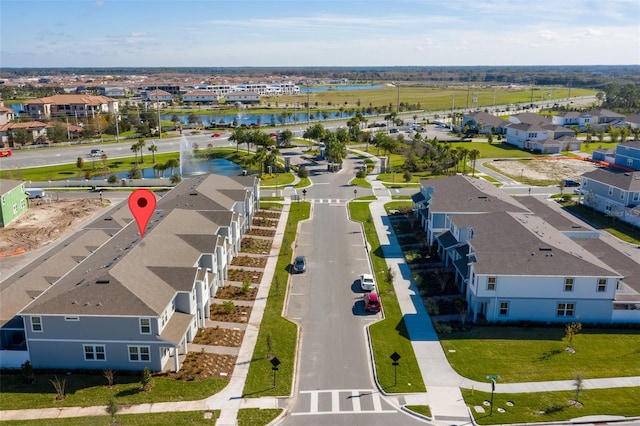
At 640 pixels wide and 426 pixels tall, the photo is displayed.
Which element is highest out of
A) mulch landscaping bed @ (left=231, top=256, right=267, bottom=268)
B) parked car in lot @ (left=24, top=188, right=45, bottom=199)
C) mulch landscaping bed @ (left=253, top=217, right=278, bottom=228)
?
parked car in lot @ (left=24, top=188, right=45, bottom=199)

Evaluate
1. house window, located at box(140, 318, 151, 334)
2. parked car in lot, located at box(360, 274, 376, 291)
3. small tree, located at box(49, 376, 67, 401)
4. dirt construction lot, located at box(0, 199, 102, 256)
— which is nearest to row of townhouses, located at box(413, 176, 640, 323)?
parked car in lot, located at box(360, 274, 376, 291)

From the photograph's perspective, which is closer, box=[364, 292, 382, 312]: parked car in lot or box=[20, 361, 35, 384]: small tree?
box=[20, 361, 35, 384]: small tree

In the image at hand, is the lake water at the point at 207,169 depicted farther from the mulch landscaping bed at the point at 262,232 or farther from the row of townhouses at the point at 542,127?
the row of townhouses at the point at 542,127

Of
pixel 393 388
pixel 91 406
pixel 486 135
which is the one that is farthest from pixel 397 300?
pixel 486 135

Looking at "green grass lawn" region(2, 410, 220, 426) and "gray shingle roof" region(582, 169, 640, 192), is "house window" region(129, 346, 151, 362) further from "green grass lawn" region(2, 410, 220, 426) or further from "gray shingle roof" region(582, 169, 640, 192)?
"gray shingle roof" region(582, 169, 640, 192)

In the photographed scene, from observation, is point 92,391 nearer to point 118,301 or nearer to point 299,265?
point 118,301

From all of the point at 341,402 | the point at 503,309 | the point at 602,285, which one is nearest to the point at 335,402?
the point at 341,402
